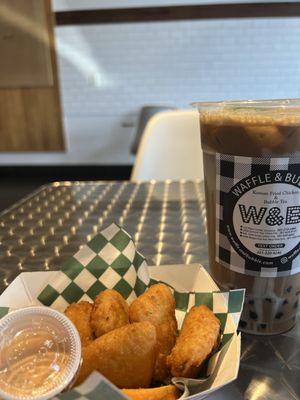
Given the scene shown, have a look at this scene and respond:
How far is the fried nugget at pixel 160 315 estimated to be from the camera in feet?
1.17

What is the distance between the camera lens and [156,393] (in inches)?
11.9

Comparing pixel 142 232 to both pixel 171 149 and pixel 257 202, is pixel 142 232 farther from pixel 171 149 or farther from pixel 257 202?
pixel 171 149

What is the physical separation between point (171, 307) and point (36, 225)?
1.61 feet

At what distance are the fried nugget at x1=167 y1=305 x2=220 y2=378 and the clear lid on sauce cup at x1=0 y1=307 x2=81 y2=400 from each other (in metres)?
0.08

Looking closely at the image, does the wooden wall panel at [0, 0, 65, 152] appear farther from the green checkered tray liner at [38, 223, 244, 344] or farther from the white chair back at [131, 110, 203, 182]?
the green checkered tray liner at [38, 223, 244, 344]

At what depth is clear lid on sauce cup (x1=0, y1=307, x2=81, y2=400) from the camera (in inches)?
11.0

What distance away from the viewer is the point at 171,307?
1.27 feet

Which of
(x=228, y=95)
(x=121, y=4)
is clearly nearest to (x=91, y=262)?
(x=228, y=95)

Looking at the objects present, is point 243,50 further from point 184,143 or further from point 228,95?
point 184,143

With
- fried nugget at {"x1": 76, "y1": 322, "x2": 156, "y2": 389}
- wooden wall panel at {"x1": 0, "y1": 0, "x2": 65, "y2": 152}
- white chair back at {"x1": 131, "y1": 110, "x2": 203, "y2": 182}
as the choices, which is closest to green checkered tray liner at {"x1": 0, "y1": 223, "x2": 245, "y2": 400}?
fried nugget at {"x1": 76, "y1": 322, "x2": 156, "y2": 389}

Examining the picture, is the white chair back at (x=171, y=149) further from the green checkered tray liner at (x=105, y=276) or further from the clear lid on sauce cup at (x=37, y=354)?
the clear lid on sauce cup at (x=37, y=354)

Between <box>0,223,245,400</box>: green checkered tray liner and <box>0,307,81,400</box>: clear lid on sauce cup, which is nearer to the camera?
<box>0,307,81,400</box>: clear lid on sauce cup

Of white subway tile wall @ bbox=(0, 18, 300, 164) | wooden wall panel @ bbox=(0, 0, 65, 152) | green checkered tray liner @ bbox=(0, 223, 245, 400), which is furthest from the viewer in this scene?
wooden wall panel @ bbox=(0, 0, 65, 152)

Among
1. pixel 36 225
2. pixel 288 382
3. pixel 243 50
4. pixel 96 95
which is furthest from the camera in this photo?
pixel 96 95
